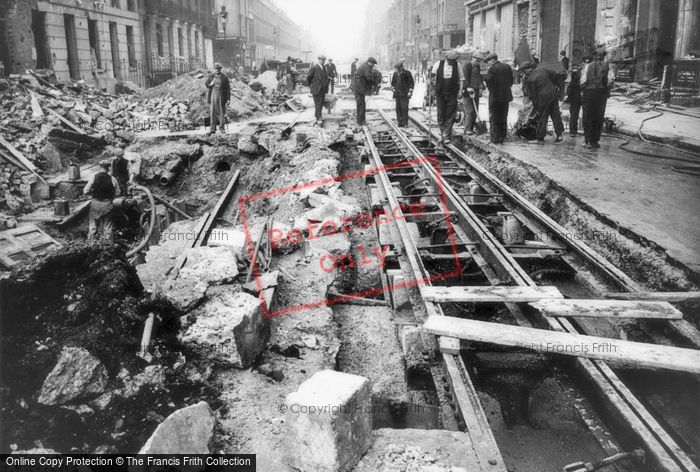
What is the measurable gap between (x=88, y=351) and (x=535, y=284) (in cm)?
355

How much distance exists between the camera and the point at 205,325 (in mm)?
3805

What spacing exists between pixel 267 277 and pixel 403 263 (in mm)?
1471

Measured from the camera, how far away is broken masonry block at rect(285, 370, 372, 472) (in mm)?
2658

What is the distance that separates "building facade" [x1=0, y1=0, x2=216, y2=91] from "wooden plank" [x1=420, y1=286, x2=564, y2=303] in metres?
19.8

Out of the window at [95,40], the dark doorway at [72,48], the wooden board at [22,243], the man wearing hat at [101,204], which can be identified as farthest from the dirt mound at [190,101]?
the man wearing hat at [101,204]

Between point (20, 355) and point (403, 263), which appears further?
point (403, 263)

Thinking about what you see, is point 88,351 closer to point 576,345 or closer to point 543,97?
point 576,345

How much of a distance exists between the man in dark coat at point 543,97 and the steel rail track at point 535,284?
8.85 feet

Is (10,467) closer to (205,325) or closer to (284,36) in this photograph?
(205,325)

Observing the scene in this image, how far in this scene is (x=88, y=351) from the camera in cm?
333

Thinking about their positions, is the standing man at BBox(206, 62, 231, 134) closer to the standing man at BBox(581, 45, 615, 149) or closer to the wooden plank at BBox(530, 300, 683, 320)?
the standing man at BBox(581, 45, 615, 149)

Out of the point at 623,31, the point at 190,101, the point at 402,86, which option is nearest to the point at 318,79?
the point at 402,86

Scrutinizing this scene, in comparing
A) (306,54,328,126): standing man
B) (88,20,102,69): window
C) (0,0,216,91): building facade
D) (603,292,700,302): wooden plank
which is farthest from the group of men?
(88,20,102,69): window

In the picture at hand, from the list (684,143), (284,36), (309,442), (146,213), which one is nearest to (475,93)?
(684,143)
